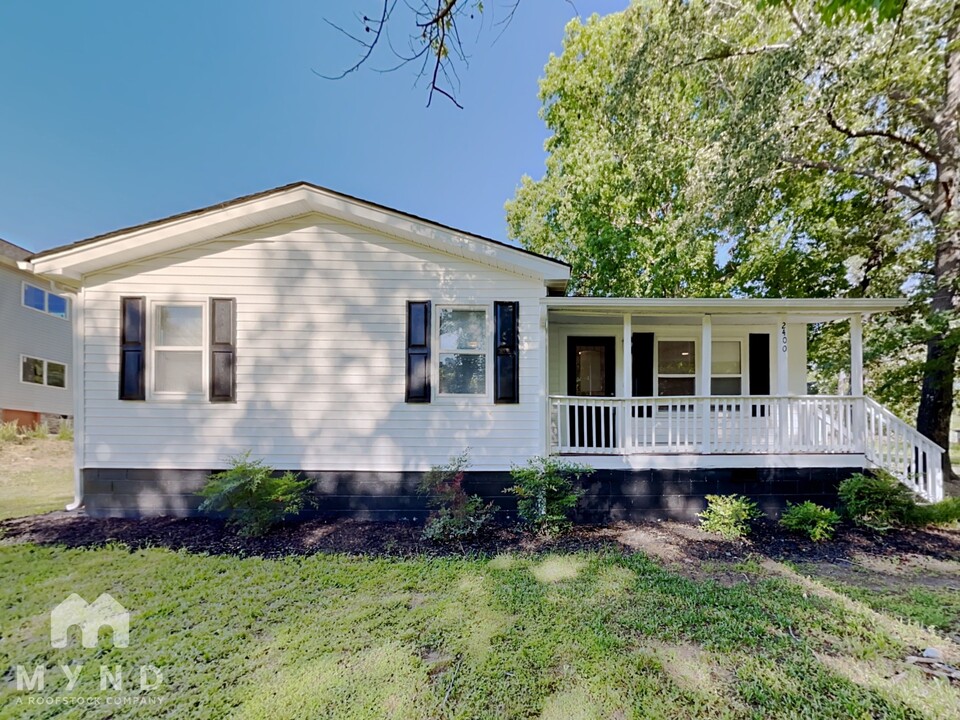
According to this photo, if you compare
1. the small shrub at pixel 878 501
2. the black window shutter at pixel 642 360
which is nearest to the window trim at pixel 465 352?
the black window shutter at pixel 642 360

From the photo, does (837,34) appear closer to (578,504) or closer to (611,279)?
(611,279)

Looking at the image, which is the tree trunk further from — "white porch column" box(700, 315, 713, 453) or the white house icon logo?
the white house icon logo

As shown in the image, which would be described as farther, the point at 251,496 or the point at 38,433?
the point at 38,433

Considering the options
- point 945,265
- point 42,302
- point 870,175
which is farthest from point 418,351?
point 42,302

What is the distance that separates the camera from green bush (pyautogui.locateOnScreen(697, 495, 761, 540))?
5250mm

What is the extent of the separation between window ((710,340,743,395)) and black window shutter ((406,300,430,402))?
5.73 metres

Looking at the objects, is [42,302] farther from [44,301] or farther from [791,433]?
[791,433]

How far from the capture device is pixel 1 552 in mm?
4520

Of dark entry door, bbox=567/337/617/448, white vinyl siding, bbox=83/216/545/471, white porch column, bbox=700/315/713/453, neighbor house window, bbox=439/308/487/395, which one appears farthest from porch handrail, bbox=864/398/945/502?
neighbor house window, bbox=439/308/487/395

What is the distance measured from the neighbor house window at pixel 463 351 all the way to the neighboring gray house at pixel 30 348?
13614 mm

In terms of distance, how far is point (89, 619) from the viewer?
10.5 ft

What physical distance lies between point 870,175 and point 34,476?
19.4m

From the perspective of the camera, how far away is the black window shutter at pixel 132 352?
5.69 m

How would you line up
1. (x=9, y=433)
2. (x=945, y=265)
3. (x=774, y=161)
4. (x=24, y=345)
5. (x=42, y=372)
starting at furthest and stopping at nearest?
(x=42, y=372)
(x=24, y=345)
(x=9, y=433)
(x=774, y=161)
(x=945, y=265)
